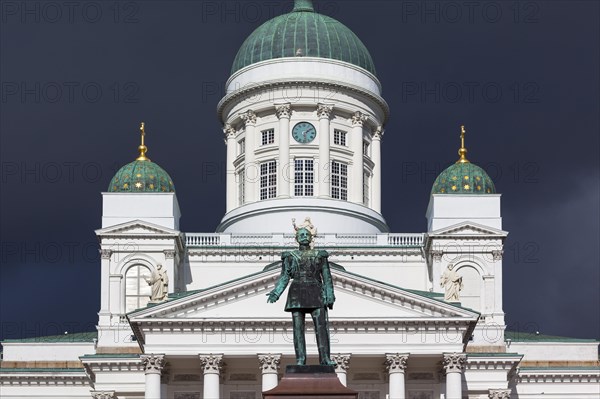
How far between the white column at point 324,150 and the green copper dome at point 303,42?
11.9ft

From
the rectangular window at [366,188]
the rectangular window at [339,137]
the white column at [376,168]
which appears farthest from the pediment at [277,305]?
the rectangular window at [339,137]

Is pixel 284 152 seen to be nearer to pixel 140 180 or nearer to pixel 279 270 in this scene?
pixel 140 180

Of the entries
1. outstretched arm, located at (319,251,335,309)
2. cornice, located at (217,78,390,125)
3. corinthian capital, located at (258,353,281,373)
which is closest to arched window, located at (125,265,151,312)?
corinthian capital, located at (258,353,281,373)

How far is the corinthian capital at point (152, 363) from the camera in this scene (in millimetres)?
78125

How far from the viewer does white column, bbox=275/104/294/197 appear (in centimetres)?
9494

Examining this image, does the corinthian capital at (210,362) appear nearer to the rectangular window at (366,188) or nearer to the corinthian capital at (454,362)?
the corinthian capital at (454,362)

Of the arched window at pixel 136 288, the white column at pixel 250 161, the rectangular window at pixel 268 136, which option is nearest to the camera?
the arched window at pixel 136 288

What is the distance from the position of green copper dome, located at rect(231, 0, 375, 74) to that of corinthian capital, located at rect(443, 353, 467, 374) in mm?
25540

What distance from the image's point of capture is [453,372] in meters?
78.8

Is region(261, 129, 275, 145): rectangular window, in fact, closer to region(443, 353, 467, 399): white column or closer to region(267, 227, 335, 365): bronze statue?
region(443, 353, 467, 399): white column

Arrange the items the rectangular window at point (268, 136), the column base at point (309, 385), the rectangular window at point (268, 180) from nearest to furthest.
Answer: the column base at point (309, 385), the rectangular window at point (268, 180), the rectangular window at point (268, 136)

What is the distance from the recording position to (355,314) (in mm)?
78938

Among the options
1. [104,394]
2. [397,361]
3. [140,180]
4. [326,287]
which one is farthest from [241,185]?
[326,287]

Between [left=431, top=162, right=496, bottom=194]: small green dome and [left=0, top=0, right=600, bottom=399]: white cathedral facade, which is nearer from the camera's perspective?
[left=0, top=0, right=600, bottom=399]: white cathedral facade
